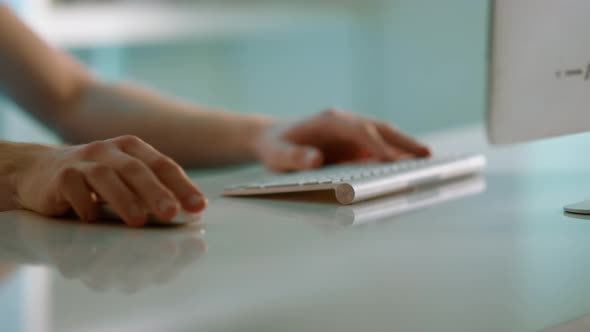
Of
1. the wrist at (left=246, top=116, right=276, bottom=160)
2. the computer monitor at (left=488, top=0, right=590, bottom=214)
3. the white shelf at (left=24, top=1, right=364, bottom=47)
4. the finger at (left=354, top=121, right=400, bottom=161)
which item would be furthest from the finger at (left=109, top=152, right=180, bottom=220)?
the white shelf at (left=24, top=1, right=364, bottom=47)

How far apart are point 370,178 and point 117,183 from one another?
233mm

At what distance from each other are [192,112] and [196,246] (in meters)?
0.67

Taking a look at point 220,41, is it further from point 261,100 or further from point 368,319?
point 368,319

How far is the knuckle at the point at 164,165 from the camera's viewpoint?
63 cm

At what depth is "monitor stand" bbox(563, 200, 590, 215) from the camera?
67cm

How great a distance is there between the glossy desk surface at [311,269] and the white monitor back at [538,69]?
0.07 meters

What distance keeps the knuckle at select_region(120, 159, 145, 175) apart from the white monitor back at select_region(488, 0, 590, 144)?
0.29m

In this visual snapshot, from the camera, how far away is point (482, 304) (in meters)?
0.43

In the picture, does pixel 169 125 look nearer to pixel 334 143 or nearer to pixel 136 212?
pixel 334 143

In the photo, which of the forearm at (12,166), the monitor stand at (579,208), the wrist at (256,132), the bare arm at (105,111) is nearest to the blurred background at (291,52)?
the bare arm at (105,111)

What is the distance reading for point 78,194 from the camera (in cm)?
63

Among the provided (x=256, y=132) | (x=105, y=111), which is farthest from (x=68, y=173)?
(x=105, y=111)

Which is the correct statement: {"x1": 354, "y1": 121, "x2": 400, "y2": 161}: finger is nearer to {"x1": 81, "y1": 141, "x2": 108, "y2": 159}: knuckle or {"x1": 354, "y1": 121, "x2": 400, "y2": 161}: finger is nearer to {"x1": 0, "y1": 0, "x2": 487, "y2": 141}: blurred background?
{"x1": 81, "y1": 141, "x2": 108, "y2": 159}: knuckle

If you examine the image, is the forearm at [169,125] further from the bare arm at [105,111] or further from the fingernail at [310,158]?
the fingernail at [310,158]
